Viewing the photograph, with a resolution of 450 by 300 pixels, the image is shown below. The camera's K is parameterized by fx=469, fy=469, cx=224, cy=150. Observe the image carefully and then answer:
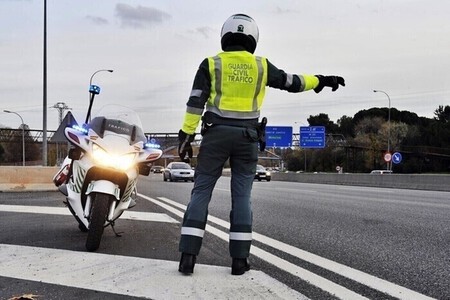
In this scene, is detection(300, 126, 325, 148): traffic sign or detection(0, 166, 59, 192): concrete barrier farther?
detection(300, 126, 325, 148): traffic sign

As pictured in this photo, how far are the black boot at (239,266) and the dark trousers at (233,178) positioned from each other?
126 millimetres

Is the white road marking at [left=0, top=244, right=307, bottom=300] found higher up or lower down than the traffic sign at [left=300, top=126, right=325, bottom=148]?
lower down

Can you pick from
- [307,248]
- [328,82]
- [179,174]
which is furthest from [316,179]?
[328,82]

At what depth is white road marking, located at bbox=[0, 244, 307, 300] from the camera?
10.6ft

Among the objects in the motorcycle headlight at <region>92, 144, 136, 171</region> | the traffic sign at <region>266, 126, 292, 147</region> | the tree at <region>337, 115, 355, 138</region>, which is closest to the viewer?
the motorcycle headlight at <region>92, 144, 136, 171</region>

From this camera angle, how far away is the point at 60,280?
11.5 feet

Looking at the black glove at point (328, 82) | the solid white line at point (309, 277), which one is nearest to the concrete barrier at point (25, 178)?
the solid white line at point (309, 277)

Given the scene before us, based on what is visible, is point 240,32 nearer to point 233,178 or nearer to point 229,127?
point 229,127

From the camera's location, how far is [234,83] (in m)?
4.00

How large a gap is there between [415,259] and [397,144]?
7648 cm

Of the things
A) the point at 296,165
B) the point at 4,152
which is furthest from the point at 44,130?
the point at 4,152

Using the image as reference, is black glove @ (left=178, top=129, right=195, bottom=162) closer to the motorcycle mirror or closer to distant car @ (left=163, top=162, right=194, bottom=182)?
the motorcycle mirror

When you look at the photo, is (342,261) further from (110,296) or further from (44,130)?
(44,130)

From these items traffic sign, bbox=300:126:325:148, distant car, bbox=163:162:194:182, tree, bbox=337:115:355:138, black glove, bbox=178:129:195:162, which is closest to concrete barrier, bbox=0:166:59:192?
black glove, bbox=178:129:195:162
